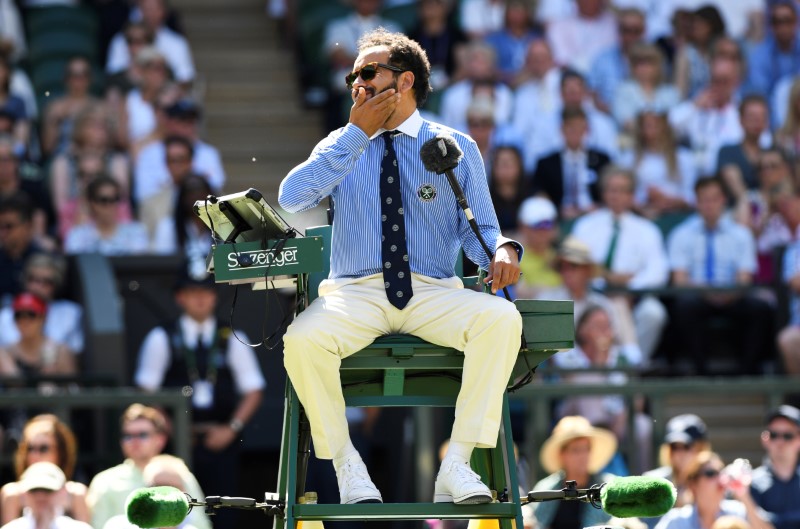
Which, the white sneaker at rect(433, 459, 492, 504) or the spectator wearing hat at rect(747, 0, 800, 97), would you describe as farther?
the spectator wearing hat at rect(747, 0, 800, 97)

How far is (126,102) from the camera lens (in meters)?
14.0

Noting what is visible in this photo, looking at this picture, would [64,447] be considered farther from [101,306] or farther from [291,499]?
[291,499]

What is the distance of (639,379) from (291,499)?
634cm

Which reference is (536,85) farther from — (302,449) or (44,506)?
(302,449)

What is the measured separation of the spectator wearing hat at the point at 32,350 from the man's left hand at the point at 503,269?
5.61 metres

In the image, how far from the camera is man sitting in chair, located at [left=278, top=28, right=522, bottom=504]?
671 centimetres

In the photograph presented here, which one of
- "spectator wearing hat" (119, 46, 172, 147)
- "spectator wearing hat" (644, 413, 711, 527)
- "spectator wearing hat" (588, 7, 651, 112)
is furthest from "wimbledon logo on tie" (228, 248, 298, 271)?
"spectator wearing hat" (588, 7, 651, 112)

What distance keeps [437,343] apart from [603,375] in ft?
18.6

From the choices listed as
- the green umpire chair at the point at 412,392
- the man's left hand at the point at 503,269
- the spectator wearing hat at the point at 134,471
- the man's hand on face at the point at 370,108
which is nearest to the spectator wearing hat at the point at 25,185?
the spectator wearing hat at the point at 134,471

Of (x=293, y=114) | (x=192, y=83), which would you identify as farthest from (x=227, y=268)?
(x=293, y=114)

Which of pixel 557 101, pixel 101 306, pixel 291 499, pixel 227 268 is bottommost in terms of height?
pixel 291 499

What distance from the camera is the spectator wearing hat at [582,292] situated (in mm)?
12488

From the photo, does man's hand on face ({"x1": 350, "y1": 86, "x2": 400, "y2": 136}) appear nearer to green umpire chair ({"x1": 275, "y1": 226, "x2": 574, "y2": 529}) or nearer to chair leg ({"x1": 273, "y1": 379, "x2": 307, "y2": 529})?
green umpire chair ({"x1": 275, "y1": 226, "x2": 574, "y2": 529})

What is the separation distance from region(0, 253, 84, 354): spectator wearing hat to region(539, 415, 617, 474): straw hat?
3216mm
